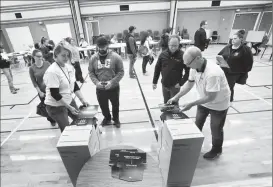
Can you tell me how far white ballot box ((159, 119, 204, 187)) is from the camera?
1328mm

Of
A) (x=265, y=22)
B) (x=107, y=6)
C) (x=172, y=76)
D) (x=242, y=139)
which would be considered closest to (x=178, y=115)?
(x=172, y=76)

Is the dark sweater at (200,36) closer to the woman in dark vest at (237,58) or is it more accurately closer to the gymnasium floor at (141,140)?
the gymnasium floor at (141,140)

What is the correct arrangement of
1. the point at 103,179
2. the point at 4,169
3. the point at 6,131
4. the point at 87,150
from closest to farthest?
the point at 103,179, the point at 87,150, the point at 4,169, the point at 6,131

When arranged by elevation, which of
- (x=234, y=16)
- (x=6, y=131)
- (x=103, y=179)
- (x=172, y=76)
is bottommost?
(x=6, y=131)

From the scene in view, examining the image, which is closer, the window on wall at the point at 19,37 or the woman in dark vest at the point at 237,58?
the woman in dark vest at the point at 237,58

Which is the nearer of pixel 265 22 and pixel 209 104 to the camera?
pixel 209 104

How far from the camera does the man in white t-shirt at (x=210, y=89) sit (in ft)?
4.91

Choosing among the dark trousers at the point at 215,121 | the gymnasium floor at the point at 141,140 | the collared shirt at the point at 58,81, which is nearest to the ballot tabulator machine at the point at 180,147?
the gymnasium floor at the point at 141,140

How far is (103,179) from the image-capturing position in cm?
119

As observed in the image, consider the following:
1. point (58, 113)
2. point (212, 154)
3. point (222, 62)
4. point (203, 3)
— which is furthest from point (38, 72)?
point (203, 3)

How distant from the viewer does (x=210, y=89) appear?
1518 millimetres

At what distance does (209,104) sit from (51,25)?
40.3ft

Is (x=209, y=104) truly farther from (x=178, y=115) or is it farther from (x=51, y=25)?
(x=51, y=25)

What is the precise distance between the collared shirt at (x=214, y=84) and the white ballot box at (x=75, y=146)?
124 centimetres
